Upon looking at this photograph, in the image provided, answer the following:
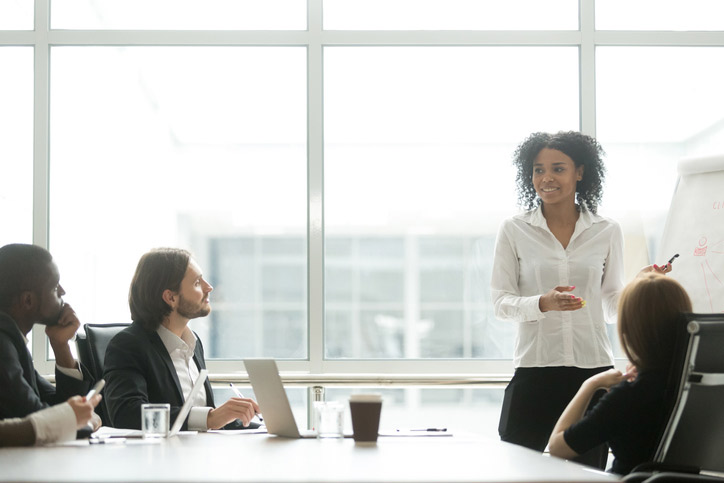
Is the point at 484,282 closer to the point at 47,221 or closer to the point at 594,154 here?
the point at 594,154

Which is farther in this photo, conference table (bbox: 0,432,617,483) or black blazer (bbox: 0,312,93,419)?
black blazer (bbox: 0,312,93,419)

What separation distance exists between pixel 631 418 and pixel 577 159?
1.38 metres

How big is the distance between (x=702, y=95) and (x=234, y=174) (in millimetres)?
2481

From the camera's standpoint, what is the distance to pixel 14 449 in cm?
187

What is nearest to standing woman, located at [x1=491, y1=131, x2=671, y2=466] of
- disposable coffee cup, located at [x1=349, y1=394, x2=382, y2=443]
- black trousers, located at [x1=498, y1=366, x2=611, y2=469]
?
black trousers, located at [x1=498, y1=366, x2=611, y2=469]

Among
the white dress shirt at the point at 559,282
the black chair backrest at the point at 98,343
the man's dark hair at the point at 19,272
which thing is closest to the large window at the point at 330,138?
the white dress shirt at the point at 559,282

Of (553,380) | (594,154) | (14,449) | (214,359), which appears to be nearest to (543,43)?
(594,154)

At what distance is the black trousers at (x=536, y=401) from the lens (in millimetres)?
2904

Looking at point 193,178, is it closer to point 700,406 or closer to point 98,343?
point 98,343

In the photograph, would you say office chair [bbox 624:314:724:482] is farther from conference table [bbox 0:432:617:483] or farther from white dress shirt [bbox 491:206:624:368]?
white dress shirt [bbox 491:206:624:368]

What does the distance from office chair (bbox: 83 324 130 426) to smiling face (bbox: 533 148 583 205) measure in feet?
5.69

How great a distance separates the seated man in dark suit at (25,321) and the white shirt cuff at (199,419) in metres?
0.29
